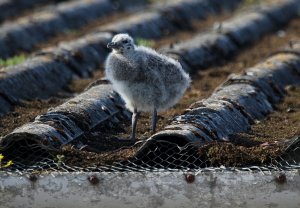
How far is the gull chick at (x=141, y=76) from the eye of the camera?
30.6 feet

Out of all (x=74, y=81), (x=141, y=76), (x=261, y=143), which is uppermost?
(x=74, y=81)

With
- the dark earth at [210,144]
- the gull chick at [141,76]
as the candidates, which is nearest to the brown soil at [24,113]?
the dark earth at [210,144]

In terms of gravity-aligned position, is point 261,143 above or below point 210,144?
above

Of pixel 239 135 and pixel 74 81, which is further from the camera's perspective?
pixel 74 81

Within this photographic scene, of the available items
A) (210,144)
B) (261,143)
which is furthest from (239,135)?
(210,144)

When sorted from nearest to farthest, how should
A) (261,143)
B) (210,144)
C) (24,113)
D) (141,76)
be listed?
(210,144), (261,143), (141,76), (24,113)

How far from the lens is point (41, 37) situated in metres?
16.2

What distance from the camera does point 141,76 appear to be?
9.32 meters

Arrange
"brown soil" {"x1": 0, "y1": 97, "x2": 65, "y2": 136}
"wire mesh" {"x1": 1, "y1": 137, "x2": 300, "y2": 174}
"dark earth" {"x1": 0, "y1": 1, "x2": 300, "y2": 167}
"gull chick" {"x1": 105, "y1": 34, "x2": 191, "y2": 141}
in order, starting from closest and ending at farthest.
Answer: "wire mesh" {"x1": 1, "y1": 137, "x2": 300, "y2": 174}, "dark earth" {"x1": 0, "y1": 1, "x2": 300, "y2": 167}, "gull chick" {"x1": 105, "y1": 34, "x2": 191, "y2": 141}, "brown soil" {"x1": 0, "y1": 97, "x2": 65, "y2": 136}

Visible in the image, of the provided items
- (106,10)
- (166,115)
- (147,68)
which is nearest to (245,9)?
(106,10)

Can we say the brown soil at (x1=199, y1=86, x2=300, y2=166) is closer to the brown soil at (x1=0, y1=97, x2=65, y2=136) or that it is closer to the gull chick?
the gull chick

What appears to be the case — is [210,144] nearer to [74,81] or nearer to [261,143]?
[261,143]

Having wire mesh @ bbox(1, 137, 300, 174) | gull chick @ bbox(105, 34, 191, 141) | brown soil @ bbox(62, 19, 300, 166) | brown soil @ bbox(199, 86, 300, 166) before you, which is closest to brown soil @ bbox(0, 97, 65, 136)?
brown soil @ bbox(62, 19, 300, 166)

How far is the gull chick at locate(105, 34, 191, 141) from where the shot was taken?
9.33 metres
